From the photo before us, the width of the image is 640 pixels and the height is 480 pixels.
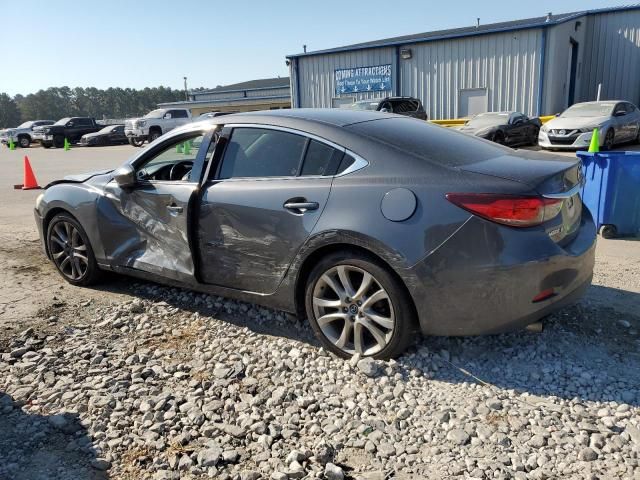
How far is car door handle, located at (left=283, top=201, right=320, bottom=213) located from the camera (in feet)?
11.3

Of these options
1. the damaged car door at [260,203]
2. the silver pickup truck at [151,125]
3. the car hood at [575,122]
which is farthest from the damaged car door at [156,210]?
the silver pickup truck at [151,125]

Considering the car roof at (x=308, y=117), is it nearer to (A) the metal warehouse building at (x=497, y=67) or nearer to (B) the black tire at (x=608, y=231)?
(B) the black tire at (x=608, y=231)

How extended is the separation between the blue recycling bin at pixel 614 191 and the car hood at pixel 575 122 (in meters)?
10.3

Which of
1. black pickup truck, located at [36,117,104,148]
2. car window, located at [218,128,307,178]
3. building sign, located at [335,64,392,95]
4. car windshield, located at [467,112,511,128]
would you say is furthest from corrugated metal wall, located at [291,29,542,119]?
car window, located at [218,128,307,178]

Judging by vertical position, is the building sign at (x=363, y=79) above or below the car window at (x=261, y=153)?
above

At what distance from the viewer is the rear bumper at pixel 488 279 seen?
9.73 ft

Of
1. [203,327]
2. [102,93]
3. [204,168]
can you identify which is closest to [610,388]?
[203,327]

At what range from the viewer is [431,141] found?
3.56m

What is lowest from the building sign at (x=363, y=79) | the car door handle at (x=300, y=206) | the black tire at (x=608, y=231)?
the black tire at (x=608, y=231)

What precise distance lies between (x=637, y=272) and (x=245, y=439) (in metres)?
4.12

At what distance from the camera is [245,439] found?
9.12 ft

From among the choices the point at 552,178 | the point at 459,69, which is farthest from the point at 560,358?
the point at 459,69

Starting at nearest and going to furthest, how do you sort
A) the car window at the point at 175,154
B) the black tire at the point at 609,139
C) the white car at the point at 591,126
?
the car window at the point at 175,154
the white car at the point at 591,126
the black tire at the point at 609,139

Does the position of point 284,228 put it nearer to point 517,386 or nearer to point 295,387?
point 295,387
